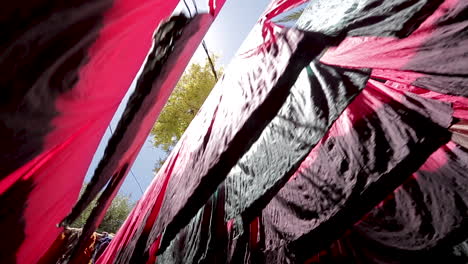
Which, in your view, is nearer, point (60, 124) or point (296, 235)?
point (60, 124)

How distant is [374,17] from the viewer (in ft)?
2.35

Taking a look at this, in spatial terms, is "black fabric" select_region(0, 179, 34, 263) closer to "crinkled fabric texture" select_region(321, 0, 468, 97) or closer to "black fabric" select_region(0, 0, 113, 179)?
"black fabric" select_region(0, 0, 113, 179)

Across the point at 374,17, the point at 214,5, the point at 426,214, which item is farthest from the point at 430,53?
the point at 214,5

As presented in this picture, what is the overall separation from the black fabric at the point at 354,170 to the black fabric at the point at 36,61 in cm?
94

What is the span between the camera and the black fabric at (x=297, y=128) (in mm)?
758

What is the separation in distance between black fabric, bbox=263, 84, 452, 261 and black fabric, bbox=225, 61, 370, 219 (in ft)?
0.81

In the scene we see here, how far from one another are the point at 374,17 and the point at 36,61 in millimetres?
875

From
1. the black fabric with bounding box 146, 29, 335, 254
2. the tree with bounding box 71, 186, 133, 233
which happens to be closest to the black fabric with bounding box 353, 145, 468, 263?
the black fabric with bounding box 146, 29, 335, 254

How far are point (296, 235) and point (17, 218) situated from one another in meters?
1.34

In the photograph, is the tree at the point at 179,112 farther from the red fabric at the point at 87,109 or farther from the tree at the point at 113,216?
the red fabric at the point at 87,109

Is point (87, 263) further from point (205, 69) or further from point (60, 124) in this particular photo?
point (205, 69)

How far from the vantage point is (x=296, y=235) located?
103cm

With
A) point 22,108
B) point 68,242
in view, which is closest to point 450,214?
point 22,108

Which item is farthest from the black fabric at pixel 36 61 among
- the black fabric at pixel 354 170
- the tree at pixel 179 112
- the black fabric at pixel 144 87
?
the tree at pixel 179 112
